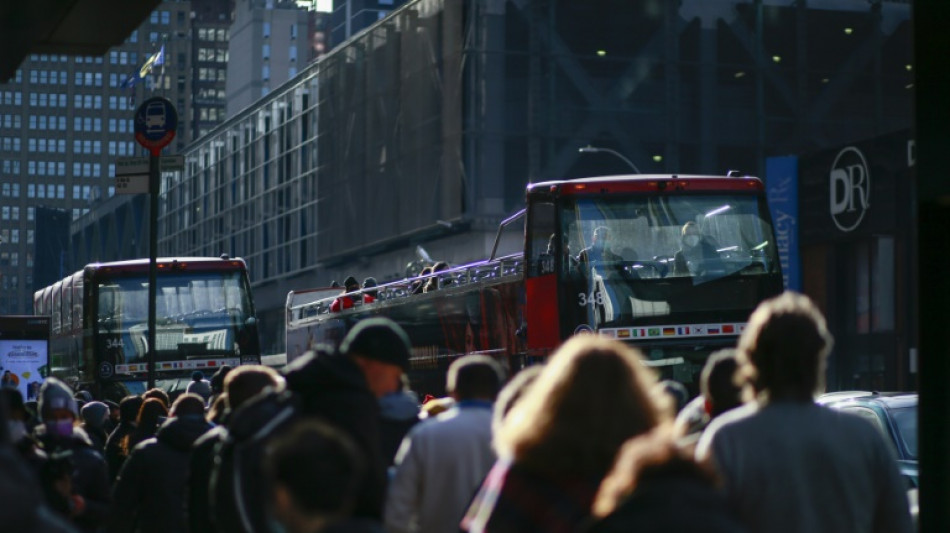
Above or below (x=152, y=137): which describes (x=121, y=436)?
below

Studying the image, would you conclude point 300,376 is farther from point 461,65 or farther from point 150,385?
point 461,65

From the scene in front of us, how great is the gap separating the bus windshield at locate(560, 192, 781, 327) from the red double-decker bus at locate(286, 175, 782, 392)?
0.04ft

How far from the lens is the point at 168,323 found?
31.1 metres

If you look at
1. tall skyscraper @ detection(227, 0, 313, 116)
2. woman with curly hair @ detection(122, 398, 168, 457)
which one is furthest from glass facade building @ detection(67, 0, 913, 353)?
tall skyscraper @ detection(227, 0, 313, 116)

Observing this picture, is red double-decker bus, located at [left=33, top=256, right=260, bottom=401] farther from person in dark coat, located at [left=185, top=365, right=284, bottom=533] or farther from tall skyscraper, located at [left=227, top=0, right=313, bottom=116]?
tall skyscraper, located at [left=227, top=0, right=313, bottom=116]

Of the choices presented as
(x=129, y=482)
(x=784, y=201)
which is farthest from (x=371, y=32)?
(x=129, y=482)

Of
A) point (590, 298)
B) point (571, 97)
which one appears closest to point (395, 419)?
point (590, 298)

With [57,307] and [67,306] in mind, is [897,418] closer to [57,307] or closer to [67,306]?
[67,306]

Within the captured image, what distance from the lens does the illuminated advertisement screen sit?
36500mm

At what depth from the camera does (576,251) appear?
20250 mm

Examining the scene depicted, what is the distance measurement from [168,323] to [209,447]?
2377 centimetres

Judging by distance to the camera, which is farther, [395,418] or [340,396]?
[395,418]

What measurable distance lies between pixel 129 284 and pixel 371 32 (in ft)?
155

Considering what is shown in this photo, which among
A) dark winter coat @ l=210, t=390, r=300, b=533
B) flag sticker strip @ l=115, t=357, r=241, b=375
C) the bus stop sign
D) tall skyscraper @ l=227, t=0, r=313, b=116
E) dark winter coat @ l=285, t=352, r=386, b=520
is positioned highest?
tall skyscraper @ l=227, t=0, r=313, b=116
